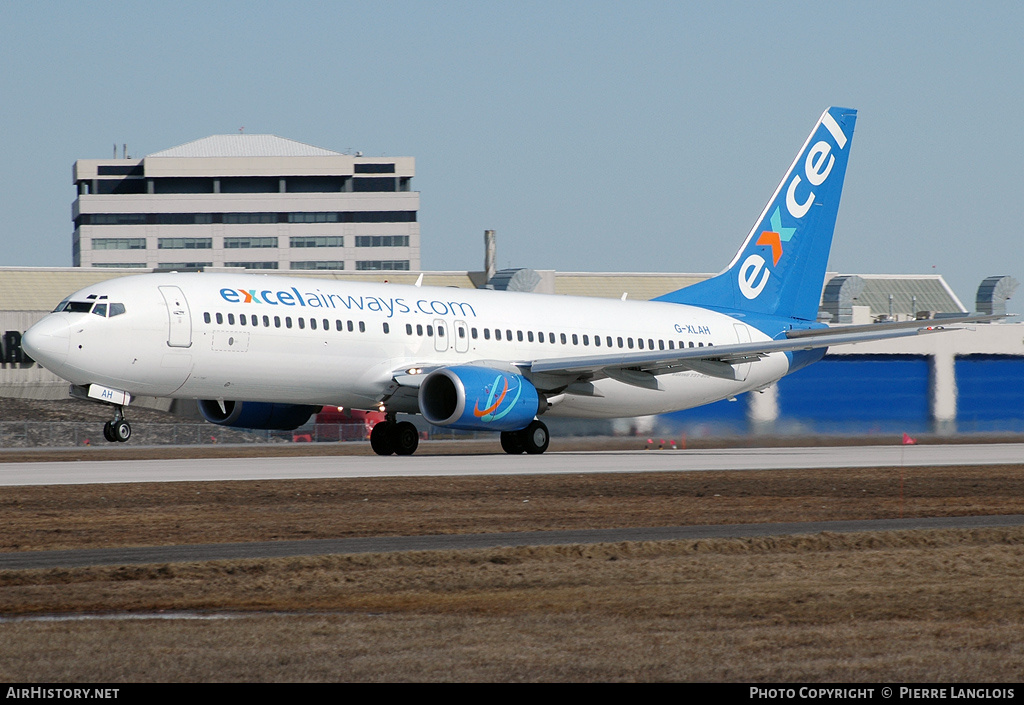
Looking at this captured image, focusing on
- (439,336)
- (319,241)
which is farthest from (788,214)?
(319,241)

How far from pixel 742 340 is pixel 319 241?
13284 centimetres

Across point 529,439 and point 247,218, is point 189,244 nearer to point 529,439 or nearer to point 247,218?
point 247,218

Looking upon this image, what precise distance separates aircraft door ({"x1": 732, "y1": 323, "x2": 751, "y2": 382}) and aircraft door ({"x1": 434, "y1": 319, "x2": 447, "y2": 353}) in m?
10.2

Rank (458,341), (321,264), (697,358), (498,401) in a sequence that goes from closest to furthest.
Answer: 1. (498,401)
2. (458,341)
3. (697,358)
4. (321,264)

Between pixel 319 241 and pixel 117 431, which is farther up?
pixel 319 241

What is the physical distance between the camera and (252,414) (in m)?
34.4

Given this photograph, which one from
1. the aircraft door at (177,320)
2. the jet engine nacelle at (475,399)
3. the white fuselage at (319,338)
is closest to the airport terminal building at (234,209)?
the white fuselage at (319,338)

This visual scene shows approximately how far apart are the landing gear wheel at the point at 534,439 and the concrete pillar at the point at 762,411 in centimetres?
1337

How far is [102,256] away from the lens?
545 ft

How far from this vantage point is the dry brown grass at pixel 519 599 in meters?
9.53

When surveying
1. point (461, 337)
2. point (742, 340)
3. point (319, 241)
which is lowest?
point (742, 340)

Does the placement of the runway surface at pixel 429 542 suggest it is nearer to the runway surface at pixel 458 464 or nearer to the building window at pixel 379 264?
the runway surface at pixel 458 464

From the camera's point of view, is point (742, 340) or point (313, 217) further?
point (313, 217)
